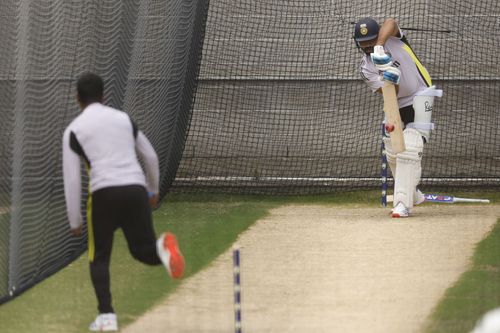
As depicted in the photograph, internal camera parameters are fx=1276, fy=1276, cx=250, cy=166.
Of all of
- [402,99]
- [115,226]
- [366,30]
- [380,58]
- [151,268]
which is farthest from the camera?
[402,99]

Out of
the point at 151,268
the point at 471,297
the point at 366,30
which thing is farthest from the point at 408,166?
the point at 471,297

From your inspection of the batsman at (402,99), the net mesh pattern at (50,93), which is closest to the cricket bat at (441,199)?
the batsman at (402,99)

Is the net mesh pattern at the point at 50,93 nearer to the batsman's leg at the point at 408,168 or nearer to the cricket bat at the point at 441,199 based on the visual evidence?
the batsman's leg at the point at 408,168

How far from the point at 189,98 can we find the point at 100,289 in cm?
678

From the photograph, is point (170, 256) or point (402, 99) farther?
point (402, 99)

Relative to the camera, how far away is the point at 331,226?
12.6m

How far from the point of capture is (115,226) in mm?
8258

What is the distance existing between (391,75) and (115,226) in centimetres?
493

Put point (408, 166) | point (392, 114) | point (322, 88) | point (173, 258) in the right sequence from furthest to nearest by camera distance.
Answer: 1. point (322, 88)
2. point (408, 166)
3. point (392, 114)
4. point (173, 258)

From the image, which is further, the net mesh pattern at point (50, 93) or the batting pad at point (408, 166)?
the batting pad at point (408, 166)

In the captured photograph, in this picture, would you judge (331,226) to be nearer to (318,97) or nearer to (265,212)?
(265,212)

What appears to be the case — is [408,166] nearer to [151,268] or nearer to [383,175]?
[383,175]

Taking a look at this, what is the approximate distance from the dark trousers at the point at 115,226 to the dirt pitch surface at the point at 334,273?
399mm

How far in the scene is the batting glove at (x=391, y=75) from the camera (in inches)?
490
